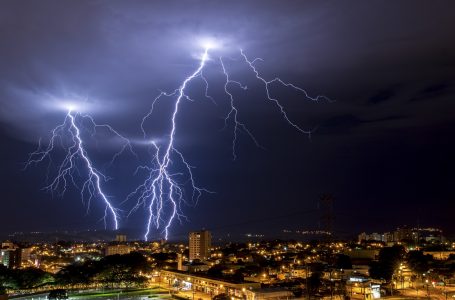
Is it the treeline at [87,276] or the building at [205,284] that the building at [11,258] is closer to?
the treeline at [87,276]

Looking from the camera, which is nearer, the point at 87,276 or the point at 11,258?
the point at 87,276

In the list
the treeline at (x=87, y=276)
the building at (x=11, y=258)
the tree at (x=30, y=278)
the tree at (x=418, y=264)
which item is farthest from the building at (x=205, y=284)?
the building at (x=11, y=258)

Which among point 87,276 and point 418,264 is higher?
point 418,264

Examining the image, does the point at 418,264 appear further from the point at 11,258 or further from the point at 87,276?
the point at 11,258

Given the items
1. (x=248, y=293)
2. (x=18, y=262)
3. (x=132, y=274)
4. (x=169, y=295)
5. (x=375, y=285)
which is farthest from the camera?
(x=18, y=262)

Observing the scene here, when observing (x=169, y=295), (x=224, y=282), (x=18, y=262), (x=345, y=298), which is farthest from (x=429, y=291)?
(x=18, y=262)

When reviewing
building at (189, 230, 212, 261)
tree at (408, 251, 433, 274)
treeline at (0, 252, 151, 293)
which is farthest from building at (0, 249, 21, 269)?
tree at (408, 251, 433, 274)

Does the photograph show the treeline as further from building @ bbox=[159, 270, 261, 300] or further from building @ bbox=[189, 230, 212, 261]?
building @ bbox=[189, 230, 212, 261]

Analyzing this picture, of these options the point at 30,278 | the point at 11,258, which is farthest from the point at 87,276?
the point at 11,258

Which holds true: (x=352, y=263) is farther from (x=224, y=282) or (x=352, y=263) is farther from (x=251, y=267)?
(x=224, y=282)
